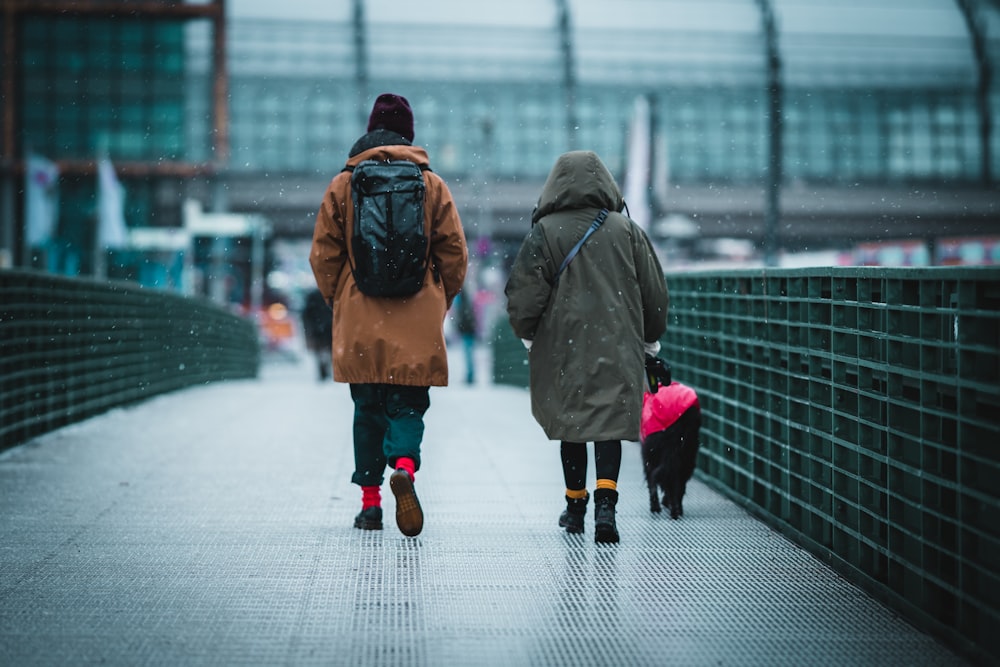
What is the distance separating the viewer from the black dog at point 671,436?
20.7 feet

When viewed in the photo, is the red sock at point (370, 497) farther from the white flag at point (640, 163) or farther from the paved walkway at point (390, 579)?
the white flag at point (640, 163)

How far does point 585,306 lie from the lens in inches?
224

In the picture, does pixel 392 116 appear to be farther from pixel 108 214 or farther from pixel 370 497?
pixel 108 214

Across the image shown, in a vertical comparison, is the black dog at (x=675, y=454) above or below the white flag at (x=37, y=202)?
below

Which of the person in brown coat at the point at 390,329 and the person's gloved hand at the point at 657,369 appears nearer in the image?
the person in brown coat at the point at 390,329

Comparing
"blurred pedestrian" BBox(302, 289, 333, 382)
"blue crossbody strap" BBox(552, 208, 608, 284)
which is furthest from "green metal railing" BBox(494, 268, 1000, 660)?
"blurred pedestrian" BBox(302, 289, 333, 382)

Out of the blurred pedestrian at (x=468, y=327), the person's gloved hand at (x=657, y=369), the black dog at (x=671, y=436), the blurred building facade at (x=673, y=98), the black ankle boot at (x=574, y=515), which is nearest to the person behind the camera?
the black ankle boot at (x=574, y=515)

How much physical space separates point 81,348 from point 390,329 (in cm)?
596

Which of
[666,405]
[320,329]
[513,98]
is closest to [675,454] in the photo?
[666,405]

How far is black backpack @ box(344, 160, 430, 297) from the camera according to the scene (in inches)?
219

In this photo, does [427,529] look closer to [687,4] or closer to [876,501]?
[876,501]

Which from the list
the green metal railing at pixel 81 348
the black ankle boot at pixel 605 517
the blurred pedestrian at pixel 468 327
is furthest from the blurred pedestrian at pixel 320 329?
the black ankle boot at pixel 605 517

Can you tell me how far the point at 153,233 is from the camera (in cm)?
3675

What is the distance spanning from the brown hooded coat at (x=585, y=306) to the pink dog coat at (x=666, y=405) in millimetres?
583
